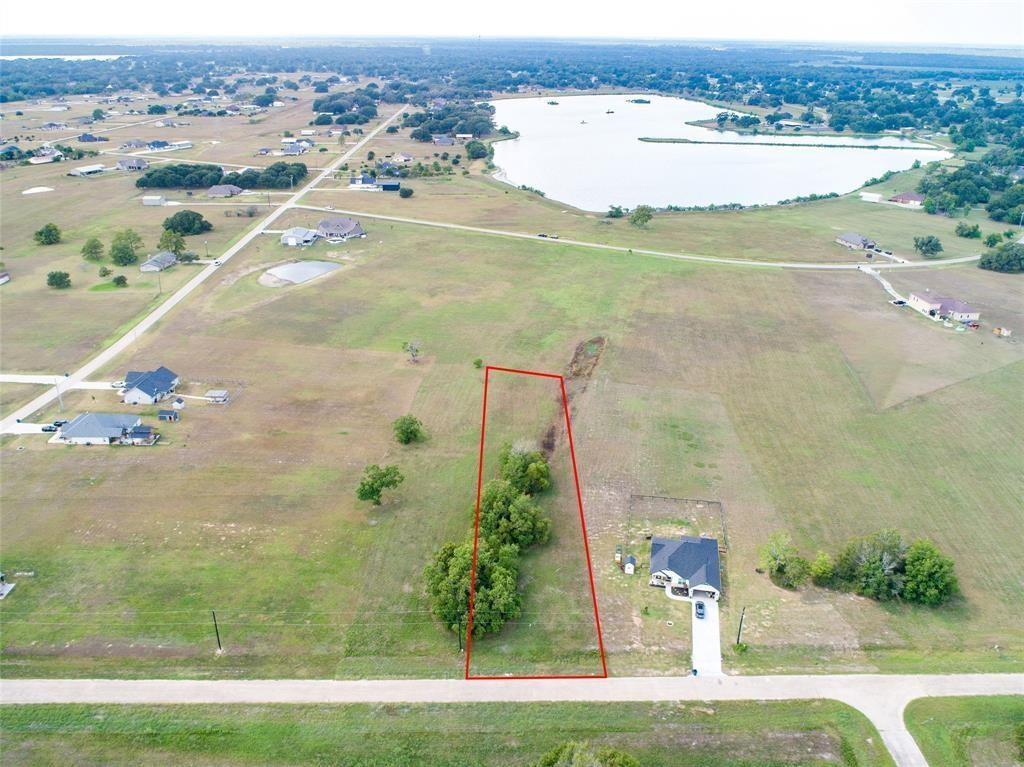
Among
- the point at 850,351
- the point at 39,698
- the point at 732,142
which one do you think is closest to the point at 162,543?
the point at 39,698

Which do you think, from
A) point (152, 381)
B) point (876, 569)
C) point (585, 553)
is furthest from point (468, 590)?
point (152, 381)

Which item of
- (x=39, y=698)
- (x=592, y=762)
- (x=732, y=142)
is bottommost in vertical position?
(x=39, y=698)

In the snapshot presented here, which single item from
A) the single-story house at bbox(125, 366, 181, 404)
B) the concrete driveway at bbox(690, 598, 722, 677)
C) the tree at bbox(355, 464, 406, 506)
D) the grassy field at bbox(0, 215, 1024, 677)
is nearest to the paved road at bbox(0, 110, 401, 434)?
the grassy field at bbox(0, 215, 1024, 677)

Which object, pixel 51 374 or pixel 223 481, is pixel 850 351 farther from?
pixel 51 374

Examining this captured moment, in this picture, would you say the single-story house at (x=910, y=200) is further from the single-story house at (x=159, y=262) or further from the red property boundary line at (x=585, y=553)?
the single-story house at (x=159, y=262)

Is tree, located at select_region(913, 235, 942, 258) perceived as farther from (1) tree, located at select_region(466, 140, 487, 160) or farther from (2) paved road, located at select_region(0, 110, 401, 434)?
(2) paved road, located at select_region(0, 110, 401, 434)

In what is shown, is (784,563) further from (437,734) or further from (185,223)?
(185,223)
